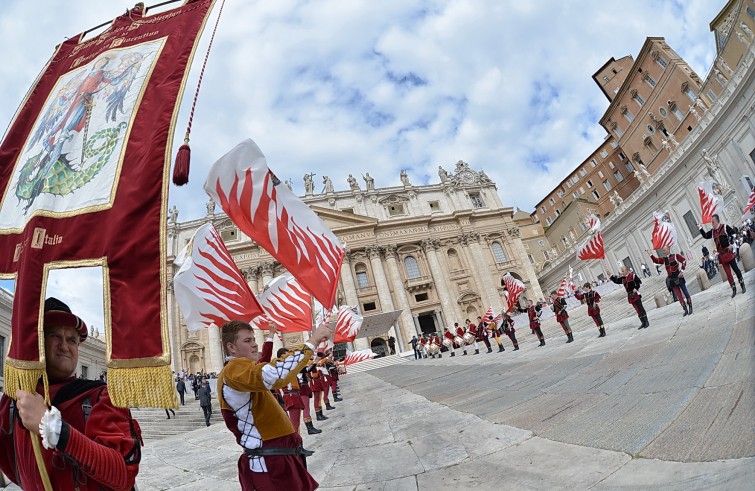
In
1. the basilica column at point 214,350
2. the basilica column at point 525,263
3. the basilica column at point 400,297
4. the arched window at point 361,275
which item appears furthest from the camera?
the basilica column at point 525,263

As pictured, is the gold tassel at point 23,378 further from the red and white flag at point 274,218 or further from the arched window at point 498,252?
the arched window at point 498,252

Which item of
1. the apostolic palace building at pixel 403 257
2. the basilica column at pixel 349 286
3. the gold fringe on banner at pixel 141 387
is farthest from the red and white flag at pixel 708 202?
the basilica column at pixel 349 286

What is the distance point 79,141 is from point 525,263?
46453 millimetres

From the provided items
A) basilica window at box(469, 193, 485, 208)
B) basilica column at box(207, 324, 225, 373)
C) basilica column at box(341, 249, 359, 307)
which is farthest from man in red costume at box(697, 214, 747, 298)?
basilica window at box(469, 193, 485, 208)

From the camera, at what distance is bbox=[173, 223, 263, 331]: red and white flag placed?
15.9 feet

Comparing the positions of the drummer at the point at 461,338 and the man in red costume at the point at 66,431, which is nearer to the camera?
the man in red costume at the point at 66,431

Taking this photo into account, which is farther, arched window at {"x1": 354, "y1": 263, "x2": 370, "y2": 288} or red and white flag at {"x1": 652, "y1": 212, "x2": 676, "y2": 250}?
arched window at {"x1": 354, "y1": 263, "x2": 370, "y2": 288}

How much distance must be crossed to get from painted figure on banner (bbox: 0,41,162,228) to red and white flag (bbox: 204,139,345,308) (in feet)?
2.75

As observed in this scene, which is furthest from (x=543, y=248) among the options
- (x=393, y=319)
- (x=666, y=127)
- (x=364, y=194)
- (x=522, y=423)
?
(x=522, y=423)

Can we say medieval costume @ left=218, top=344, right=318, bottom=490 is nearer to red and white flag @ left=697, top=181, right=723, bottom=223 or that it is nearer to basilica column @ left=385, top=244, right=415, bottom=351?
red and white flag @ left=697, top=181, right=723, bottom=223

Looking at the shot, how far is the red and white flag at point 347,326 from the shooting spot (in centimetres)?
923

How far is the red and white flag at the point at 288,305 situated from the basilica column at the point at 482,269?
38.2 metres

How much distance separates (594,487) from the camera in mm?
2143

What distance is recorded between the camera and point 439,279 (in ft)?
137
